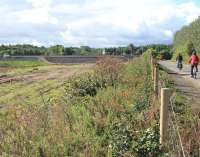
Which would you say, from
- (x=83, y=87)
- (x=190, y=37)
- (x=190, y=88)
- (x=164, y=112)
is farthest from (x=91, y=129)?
(x=190, y=37)

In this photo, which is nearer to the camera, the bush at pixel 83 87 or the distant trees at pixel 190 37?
the bush at pixel 83 87

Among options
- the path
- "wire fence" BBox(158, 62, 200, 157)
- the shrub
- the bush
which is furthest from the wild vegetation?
the shrub

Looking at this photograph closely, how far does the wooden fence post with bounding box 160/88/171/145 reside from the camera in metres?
9.84

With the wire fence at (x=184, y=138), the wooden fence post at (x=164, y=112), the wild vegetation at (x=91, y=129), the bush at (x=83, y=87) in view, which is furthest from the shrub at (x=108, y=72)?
the wooden fence post at (x=164, y=112)

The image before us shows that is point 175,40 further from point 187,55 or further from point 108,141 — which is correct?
point 108,141

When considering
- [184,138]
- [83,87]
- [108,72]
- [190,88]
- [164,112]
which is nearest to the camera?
[164,112]

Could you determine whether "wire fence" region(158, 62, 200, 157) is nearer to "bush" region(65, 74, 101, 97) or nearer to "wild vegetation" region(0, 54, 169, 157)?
"wild vegetation" region(0, 54, 169, 157)

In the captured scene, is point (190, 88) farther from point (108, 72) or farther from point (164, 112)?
point (164, 112)

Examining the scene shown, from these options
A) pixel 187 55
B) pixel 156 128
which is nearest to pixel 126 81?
pixel 156 128

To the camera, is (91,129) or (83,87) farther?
(83,87)

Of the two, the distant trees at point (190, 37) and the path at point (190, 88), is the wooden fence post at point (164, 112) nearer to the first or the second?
the path at point (190, 88)

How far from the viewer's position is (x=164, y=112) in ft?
32.8

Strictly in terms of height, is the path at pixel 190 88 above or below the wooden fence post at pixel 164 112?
below

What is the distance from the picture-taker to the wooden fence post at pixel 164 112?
984 cm
